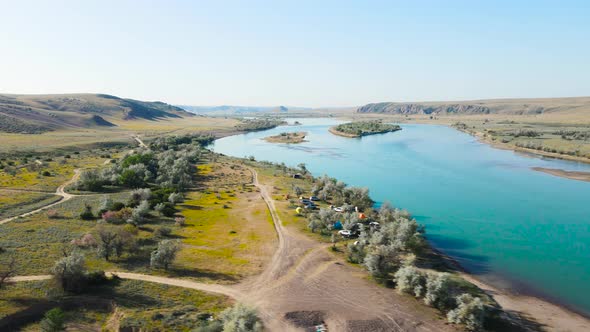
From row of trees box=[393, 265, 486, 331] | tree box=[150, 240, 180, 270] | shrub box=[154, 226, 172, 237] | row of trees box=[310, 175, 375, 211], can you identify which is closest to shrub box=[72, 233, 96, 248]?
shrub box=[154, 226, 172, 237]

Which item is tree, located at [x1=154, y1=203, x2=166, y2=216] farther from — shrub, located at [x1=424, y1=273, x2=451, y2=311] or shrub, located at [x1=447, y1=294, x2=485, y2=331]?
shrub, located at [x1=447, y1=294, x2=485, y2=331]

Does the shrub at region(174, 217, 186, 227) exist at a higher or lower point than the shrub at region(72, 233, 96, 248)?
lower

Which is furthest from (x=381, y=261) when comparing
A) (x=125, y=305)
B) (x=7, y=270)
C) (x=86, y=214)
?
(x=86, y=214)

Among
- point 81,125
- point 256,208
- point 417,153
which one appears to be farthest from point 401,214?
point 81,125

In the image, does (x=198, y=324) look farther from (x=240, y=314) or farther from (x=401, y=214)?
(x=401, y=214)

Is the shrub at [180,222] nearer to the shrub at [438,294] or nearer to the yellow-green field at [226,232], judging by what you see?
the yellow-green field at [226,232]

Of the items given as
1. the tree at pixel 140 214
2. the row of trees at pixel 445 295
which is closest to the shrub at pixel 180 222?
the tree at pixel 140 214

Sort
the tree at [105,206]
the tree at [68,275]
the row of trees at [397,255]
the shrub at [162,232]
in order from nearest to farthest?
1. the row of trees at [397,255]
2. the tree at [68,275]
3. the shrub at [162,232]
4. the tree at [105,206]

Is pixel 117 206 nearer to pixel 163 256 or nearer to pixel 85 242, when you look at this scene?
pixel 85 242
